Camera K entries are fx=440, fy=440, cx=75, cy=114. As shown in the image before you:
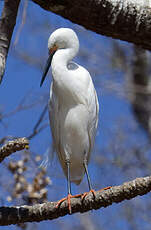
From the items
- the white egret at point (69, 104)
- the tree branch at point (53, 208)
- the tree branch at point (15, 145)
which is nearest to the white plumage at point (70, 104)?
the white egret at point (69, 104)

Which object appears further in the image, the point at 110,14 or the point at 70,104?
the point at 70,104

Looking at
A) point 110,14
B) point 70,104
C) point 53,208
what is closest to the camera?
point 53,208

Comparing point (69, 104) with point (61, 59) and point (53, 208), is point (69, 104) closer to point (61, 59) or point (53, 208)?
point (61, 59)

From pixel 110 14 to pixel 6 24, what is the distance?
18.9 inches

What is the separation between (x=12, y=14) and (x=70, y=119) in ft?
3.27

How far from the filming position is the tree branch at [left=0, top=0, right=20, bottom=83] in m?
1.92

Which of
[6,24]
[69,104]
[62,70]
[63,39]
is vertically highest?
[6,24]

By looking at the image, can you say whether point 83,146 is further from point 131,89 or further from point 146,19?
point 131,89

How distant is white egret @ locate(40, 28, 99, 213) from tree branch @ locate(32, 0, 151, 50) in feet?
2.40

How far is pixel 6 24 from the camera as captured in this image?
199 centimetres

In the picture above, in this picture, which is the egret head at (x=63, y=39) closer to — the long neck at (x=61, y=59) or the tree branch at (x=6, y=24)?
the long neck at (x=61, y=59)

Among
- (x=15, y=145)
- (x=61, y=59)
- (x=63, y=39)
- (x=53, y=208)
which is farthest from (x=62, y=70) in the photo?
(x=15, y=145)

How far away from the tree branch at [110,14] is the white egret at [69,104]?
733 mm

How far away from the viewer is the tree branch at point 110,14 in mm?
2016
